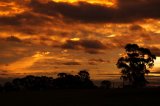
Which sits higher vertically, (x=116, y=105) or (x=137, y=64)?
(x=137, y=64)

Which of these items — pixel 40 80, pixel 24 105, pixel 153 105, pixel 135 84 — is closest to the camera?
pixel 153 105

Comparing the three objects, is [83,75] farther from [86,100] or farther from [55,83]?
[86,100]

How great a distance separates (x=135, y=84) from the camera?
77.7 meters

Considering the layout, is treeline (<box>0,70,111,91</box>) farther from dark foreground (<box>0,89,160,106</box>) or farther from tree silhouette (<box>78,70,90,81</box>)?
dark foreground (<box>0,89,160,106</box>)

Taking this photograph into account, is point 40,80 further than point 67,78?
Yes

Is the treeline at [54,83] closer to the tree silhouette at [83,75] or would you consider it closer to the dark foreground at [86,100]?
the tree silhouette at [83,75]

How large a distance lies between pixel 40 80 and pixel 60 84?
8.68m

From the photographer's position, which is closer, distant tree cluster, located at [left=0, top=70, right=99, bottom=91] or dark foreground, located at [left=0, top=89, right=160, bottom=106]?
dark foreground, located at [left=0, top=89, right=160, bottom=106]

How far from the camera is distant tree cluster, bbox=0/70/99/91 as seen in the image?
96.9m

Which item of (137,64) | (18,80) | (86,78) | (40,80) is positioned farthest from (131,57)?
(18,80)

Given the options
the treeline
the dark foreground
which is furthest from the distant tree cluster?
the dark foreground

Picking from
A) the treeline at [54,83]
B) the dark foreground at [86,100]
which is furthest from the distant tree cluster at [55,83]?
the dark foreground at [86,100]

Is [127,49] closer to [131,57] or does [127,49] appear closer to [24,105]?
[131,57]

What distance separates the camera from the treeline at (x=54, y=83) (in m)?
96.9
